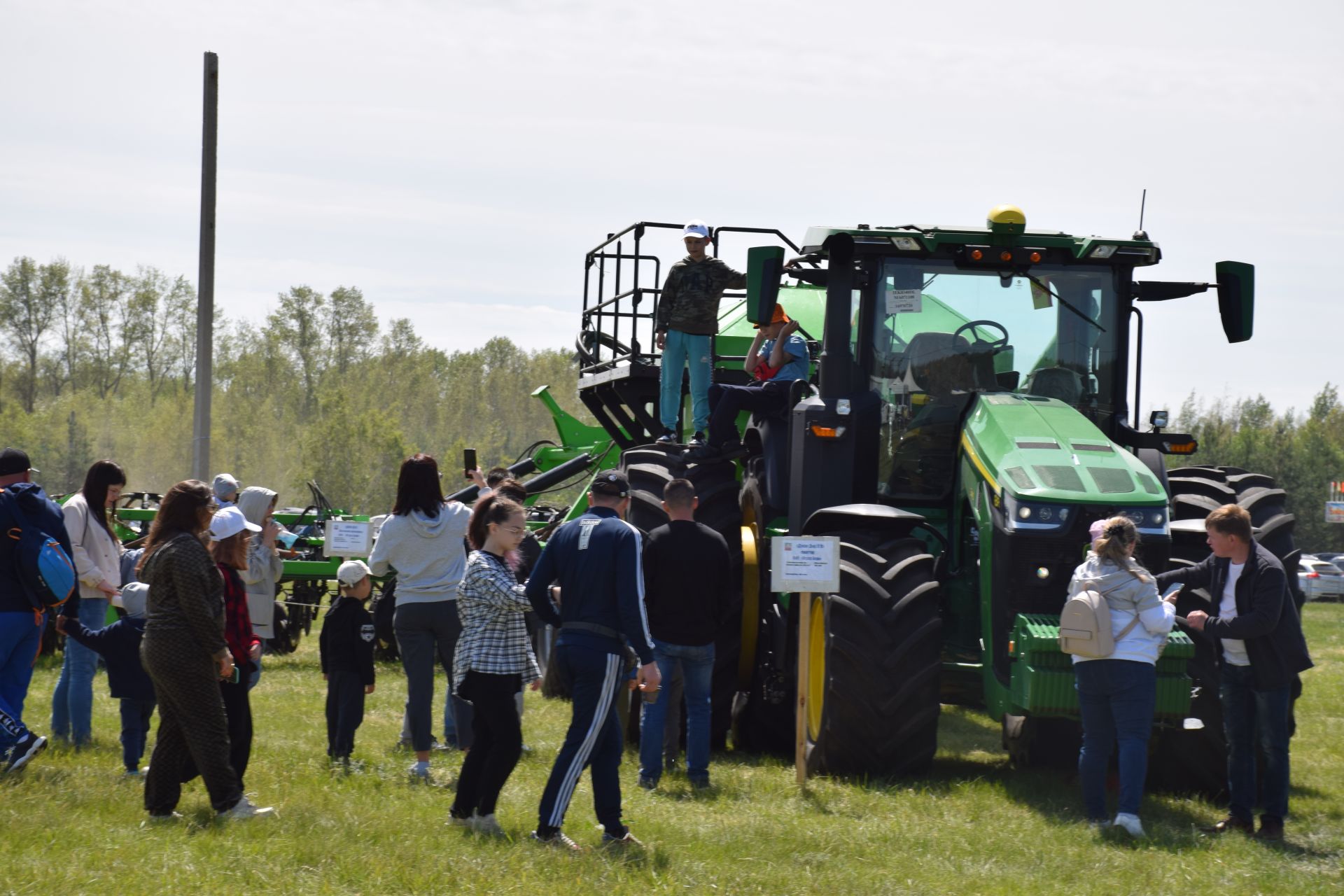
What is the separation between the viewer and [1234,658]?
294 inches

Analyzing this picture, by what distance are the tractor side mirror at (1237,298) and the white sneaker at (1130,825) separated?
3.18 meters

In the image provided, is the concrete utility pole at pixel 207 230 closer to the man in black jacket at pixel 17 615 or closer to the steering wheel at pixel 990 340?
the man in black jacket at pixel 17 615

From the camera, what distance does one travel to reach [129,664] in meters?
7.63

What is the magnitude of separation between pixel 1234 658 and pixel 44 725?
23.7ft

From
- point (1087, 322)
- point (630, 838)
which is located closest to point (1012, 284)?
point (1087, 322)

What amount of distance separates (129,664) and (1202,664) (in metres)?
5.51

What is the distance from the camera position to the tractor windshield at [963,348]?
29.5 feet

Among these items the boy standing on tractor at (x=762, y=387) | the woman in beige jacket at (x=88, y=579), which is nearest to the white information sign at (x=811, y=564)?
the boy standing on tractor at (x=762, y=387)

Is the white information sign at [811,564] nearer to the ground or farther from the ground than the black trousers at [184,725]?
farther from the ground

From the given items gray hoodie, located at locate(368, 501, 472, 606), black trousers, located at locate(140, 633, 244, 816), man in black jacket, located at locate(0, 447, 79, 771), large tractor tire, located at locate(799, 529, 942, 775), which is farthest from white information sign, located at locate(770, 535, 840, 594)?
man in black jacket, located at locate(0, 447, 79, 771)

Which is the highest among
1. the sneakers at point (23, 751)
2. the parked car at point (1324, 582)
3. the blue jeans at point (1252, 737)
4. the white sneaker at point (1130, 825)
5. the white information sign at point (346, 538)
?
the white information sign at point (346, 538)

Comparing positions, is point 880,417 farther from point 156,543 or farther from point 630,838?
point 156,543

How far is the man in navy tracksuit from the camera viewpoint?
640cm

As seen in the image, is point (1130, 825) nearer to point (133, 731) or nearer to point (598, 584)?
point (598, 584)
